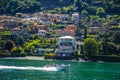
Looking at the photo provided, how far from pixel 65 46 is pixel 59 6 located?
1466 inches

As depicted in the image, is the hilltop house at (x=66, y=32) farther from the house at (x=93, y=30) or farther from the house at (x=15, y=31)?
the house at (x=15, y=31)

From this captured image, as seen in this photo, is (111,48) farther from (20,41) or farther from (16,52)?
(20,41)

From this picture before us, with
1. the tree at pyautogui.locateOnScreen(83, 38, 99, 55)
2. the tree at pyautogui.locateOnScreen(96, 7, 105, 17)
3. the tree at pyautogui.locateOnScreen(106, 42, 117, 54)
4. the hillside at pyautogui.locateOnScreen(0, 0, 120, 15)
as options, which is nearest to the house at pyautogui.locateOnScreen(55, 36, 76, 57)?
the tree at pyautogui.locateOnScreen(83, 38, 99, 55)

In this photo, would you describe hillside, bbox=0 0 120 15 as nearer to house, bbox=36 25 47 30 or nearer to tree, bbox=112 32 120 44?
house, bbox=36 25 47 30

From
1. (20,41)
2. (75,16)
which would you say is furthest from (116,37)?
(75,16)

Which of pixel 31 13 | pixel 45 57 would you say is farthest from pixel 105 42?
pixel 31 13

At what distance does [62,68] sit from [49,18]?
53590 millimetres

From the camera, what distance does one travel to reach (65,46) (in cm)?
9231

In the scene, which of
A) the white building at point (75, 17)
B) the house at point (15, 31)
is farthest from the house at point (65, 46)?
the white building at point (75, 17)

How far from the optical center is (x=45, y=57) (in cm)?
8569

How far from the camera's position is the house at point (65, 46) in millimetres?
88562

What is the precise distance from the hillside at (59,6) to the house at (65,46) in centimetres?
2761

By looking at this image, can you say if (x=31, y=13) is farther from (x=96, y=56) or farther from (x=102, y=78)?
(x=102, y=78)

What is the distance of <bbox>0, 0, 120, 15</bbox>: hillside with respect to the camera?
120 meters
